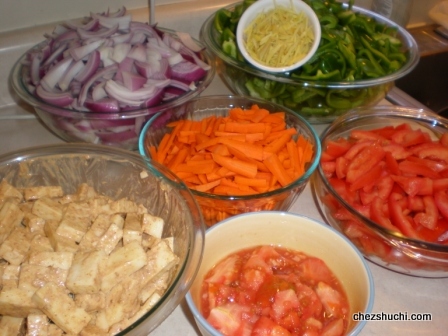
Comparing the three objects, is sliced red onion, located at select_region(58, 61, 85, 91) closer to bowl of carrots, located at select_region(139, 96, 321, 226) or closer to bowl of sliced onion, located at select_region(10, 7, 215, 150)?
bowl of sliced onion, located at select_region(10, 7, 215, 150)

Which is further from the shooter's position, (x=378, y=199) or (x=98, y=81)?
(x=98, y=81)

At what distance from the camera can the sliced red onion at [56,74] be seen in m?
1.38

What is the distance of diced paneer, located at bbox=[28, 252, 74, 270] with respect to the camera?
925 mm

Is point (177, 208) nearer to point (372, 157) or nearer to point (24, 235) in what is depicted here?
point (24, 235)

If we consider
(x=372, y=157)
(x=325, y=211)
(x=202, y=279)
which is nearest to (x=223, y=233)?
(x=202, y=279)

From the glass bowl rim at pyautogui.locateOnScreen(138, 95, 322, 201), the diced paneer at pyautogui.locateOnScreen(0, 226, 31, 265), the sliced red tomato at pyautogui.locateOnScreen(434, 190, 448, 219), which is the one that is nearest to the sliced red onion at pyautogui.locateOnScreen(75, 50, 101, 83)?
the glass bowl rim at pyautogui.locateOnScreen(138, 95, 322, 201)

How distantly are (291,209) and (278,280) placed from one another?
461 millimetres

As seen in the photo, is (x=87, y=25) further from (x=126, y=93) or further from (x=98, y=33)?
(x=126, y=93)

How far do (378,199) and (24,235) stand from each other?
88 centimetres

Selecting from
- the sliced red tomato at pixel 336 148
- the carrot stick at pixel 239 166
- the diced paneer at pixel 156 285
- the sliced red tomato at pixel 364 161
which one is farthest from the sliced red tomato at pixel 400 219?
the diced paneer at pixel 156 285

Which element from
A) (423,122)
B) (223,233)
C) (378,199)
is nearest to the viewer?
(223,233)

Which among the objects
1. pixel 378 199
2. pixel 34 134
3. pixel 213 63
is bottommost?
pixel 34 134

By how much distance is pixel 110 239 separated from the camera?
99 cm

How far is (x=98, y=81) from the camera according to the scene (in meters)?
1.38
